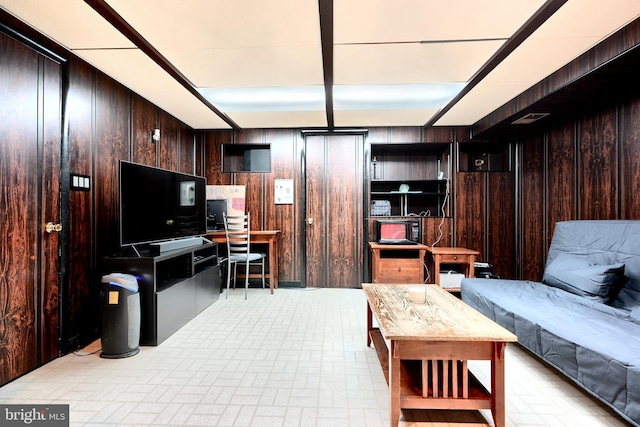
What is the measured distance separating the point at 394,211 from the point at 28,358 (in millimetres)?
4329

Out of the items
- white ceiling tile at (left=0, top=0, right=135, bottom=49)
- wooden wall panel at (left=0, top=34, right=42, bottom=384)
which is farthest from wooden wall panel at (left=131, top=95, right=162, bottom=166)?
wooden wall panel at (left=0, top=34, right=42, bottom=384)

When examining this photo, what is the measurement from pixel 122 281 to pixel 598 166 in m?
4.44

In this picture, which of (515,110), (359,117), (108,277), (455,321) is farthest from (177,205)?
(515,110)

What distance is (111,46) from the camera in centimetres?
221

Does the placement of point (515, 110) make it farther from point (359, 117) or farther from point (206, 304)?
point (206, 304)

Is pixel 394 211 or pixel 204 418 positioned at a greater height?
pixel 394 211

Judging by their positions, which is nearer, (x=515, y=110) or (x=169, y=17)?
(x=169, y=17)

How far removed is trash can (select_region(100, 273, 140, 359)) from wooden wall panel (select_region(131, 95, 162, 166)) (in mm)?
1440

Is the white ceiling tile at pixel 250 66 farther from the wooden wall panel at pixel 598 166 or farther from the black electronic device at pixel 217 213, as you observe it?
the wooden wall panel at pixel 598 166

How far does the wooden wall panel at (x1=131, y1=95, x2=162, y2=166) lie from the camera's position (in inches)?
120

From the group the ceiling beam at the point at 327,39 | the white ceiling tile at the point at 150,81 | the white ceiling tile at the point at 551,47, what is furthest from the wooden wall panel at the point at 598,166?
the white ceiling tile at the point at 150,81

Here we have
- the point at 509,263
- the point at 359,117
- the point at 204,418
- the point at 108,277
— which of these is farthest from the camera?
the point at 509,263

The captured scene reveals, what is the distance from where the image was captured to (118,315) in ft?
7.12

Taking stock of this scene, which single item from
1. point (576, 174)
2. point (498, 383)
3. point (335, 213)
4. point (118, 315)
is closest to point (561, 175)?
point (576, 174)
